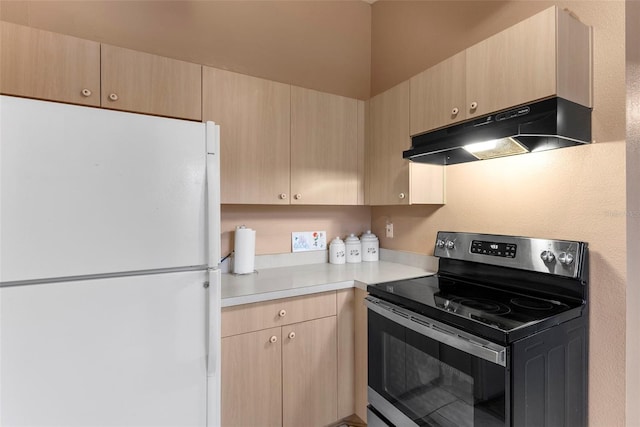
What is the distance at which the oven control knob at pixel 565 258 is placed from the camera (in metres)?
1.29

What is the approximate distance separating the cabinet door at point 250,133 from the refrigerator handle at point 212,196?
0.55 m

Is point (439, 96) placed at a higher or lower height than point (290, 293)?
higher

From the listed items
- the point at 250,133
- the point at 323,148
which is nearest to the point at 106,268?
the point at 250,133

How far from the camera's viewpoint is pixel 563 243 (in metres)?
1.33

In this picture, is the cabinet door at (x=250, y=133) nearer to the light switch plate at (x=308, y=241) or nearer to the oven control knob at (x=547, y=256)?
the light switch plate at (x=308, y=241)

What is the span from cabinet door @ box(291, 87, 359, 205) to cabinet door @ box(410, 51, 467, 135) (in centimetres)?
48

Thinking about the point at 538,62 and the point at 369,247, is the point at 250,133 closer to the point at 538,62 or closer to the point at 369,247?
the point at 369,247

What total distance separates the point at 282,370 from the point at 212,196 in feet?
3.11

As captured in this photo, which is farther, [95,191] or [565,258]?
[565,258]

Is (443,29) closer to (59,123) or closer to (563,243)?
(563,243)

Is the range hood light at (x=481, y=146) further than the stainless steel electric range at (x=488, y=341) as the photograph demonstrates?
Yes

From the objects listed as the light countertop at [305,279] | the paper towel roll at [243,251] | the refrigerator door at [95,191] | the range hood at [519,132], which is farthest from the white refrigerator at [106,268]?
the range hood at [519,132]

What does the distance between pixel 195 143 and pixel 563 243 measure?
5.03 feet

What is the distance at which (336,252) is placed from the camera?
2.28 meters
